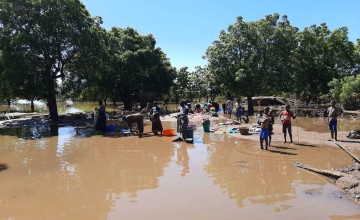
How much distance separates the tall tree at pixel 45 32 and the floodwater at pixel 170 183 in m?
11.0

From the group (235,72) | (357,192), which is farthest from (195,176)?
(235,72)

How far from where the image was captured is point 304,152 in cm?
1352

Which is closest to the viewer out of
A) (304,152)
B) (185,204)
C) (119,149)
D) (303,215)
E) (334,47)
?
(303,215)

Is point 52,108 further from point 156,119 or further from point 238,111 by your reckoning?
point 238,111

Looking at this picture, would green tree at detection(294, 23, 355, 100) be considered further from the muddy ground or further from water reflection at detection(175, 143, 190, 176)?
water reflection at detection(175, 143, 190, 176)

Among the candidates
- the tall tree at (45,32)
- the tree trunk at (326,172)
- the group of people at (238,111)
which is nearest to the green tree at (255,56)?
the group of people at (238,111)

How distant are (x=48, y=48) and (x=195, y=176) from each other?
19.8 m

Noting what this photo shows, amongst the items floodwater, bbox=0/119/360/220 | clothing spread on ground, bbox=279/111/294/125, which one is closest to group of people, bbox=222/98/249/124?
clothing spread on ground, bbox=279/111/294/125

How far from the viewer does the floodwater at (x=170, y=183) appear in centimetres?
724

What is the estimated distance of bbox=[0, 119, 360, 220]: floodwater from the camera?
7238 mm

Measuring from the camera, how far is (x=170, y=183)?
30.8 feet

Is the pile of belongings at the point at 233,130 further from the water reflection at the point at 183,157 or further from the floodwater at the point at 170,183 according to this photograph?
the water reflection at the point at 183,157

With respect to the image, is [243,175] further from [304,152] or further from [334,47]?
[334,47]

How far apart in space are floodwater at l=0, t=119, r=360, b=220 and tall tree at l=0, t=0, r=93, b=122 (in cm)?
1099
